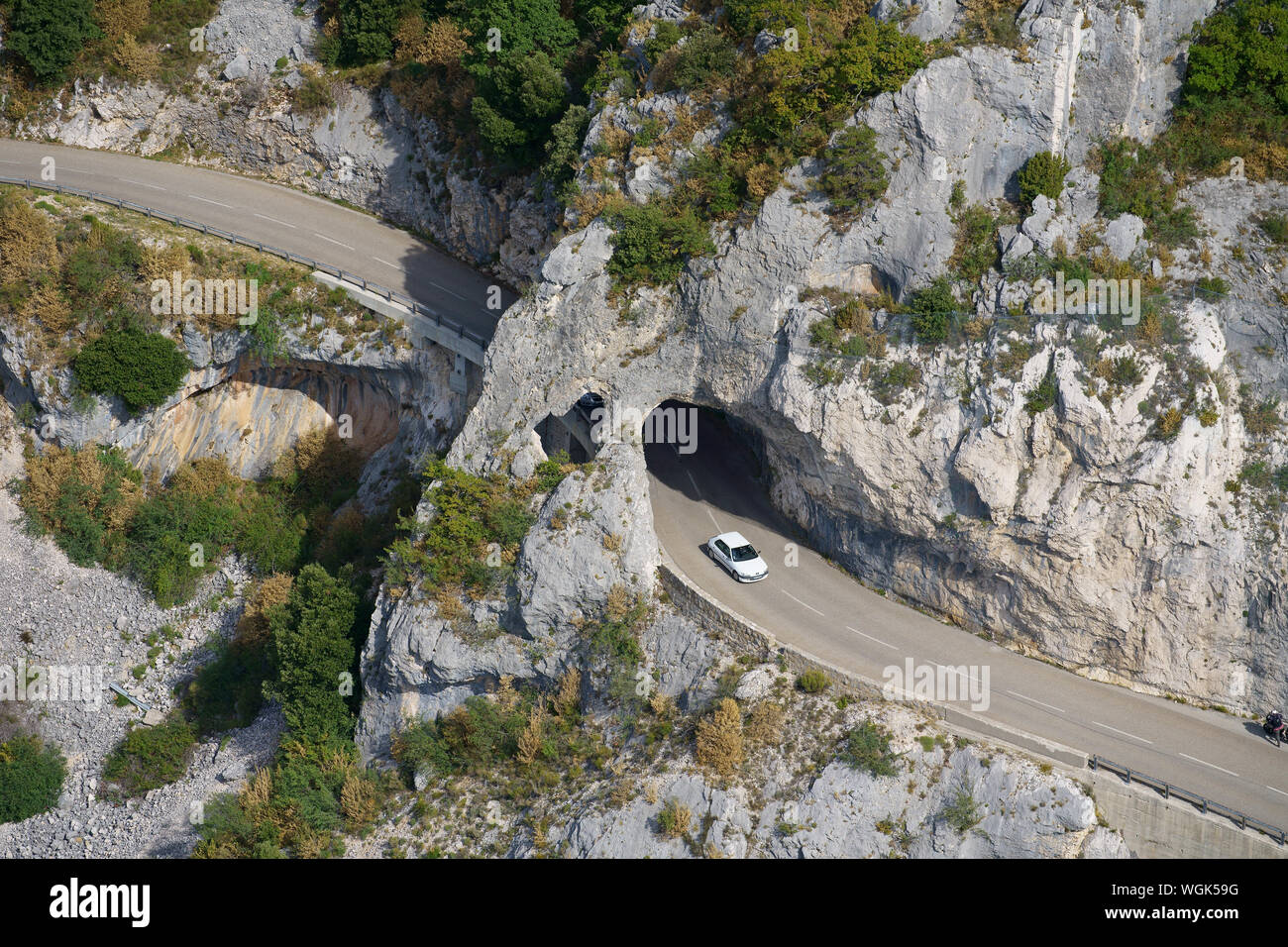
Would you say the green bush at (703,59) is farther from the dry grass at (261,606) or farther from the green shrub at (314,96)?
the dry grass at (261,606)

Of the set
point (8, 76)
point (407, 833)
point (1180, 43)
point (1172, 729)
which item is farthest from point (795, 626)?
point (8, 76)

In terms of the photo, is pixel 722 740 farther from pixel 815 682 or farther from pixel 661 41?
pixel 661 41

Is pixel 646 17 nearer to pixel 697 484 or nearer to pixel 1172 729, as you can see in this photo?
pixel 697 484

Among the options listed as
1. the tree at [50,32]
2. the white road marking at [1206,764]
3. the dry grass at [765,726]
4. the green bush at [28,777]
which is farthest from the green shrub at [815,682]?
the tree at [50,32]

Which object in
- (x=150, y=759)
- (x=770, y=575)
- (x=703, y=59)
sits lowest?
(x=150, y=759)

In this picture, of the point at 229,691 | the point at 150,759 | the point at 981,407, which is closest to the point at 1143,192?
the point at 981,407
